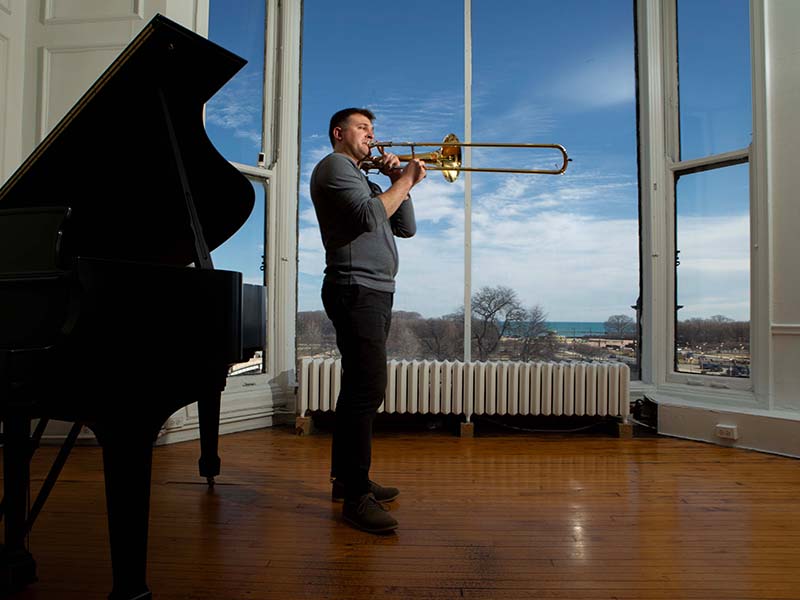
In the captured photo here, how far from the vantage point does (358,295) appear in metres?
1.88

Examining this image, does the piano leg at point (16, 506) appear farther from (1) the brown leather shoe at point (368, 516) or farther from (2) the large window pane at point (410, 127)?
(2) the large window pane at point (410, 127)

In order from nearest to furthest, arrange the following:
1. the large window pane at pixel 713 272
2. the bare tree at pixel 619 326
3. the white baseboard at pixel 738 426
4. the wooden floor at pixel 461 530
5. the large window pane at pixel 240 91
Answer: the wooden floor at pixel 461 530 < the white baseboard at pixel 738 426 < the large window pane at pixel 713 272 < the large window pane at pixel 240 91 < the bare tree at pixel 619 326

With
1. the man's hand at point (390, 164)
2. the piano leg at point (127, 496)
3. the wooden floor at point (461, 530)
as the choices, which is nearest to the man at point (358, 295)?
the man's hand at point (390, 164)

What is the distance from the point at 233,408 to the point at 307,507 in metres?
1.56

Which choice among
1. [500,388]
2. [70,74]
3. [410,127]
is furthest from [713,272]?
[70,74]

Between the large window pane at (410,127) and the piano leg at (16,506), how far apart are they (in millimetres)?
2533

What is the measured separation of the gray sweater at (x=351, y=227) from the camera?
6.00 ft

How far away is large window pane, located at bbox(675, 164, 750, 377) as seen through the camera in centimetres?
342

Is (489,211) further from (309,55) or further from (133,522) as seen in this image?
(133,522)

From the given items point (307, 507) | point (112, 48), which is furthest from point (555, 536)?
point (112, 48)

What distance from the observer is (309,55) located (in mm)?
3982

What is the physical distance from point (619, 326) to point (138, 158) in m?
3.48

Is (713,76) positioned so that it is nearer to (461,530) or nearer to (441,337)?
(441,337)

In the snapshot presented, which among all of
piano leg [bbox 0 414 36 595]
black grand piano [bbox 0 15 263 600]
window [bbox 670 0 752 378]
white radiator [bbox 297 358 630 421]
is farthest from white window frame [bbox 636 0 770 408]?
piano leg [bbox 0 414 36 595]
